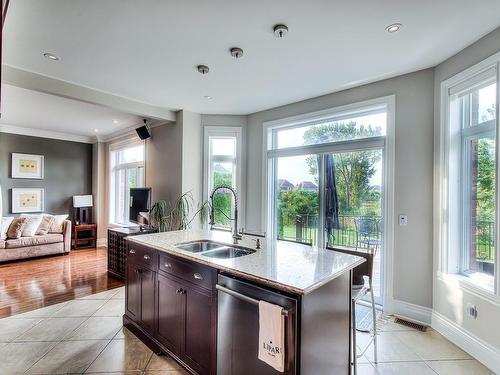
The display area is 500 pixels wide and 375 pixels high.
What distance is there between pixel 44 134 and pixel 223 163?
4644 millimetres

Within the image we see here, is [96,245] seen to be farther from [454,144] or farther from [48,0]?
[454,144]

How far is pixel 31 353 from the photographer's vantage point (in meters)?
2.35

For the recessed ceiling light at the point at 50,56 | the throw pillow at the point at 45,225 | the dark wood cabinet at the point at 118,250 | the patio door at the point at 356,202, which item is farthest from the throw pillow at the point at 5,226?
the patio door at the point at 356,202

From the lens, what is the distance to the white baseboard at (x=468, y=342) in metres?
2.20

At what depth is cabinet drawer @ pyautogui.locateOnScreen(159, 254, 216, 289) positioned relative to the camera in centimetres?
188

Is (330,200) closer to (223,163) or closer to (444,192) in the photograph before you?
(444,192)

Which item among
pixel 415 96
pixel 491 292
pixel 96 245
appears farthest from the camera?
pixel 96 245

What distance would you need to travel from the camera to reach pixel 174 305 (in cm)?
216

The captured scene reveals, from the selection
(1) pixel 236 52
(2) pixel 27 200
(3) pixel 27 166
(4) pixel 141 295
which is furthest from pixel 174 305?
(3) pixel 27 166

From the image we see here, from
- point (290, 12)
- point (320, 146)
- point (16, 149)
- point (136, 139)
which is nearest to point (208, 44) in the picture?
point (290, 12)

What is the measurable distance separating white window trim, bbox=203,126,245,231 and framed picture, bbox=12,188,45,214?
432 cm

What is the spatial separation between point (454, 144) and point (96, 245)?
748cm

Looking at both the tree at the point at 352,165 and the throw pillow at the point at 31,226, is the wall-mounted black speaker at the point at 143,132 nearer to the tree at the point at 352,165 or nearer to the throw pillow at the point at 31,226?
the throw pillow at the point at 31,226

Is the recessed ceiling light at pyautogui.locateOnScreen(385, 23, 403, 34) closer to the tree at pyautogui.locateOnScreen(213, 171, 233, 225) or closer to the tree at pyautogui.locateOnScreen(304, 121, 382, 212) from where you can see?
the tree at pyautogui.locateOnScreen(304, 121, 382, 212)
